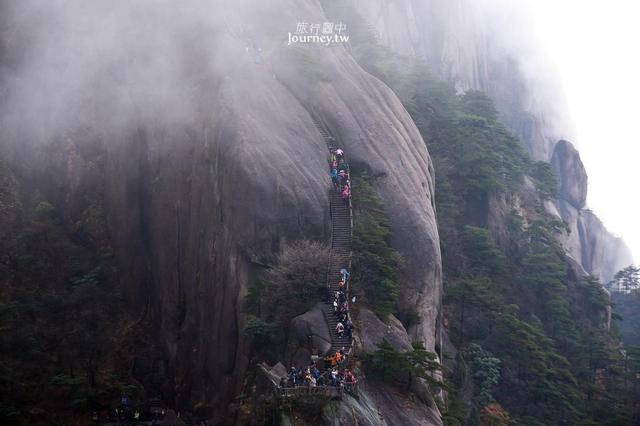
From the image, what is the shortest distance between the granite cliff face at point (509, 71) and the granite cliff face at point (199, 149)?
89.8 feet

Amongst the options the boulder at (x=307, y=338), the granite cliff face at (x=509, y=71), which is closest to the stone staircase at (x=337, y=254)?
the boulder at (x=307, y=338)

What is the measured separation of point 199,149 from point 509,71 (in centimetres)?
6754

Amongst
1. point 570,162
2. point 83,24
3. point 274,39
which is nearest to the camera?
point 274,39

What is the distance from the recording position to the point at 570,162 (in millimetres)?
90500

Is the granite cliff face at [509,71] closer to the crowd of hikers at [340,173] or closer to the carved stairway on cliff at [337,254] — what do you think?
the crowd of hikers at [340,173]

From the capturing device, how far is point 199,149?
4078cm

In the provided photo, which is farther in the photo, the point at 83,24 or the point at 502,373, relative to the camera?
the point at 83,24

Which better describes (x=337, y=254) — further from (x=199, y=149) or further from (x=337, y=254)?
(x=199, y=149)

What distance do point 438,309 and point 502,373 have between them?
11207mm

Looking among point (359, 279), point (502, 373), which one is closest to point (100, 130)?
point (359, 279)

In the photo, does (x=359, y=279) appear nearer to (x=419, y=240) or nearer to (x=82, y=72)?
(x=419, y=240)

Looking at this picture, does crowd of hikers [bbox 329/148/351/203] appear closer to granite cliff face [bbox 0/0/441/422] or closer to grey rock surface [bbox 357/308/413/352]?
granite cliff face [bbox 0/0/441/422]

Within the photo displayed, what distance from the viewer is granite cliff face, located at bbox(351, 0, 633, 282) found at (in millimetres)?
78562

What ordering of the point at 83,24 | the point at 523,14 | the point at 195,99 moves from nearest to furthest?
the point at 195,99 → the point at 83,24 → the point at 523,14
